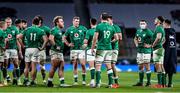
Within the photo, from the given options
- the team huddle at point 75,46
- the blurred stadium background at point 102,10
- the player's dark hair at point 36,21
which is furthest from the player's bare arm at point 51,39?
the blurred stadium background at point 102,10

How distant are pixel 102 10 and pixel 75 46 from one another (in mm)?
24297

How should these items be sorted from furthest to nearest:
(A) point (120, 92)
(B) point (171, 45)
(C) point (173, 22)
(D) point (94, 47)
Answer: (C) point (173, 22), (B) point (171, 45), (D) point (94, 47), (A) point (120, 92)

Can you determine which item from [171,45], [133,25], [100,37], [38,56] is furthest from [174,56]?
[133,25]

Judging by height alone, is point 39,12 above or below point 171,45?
above

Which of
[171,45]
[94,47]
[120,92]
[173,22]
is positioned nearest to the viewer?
[120,92]

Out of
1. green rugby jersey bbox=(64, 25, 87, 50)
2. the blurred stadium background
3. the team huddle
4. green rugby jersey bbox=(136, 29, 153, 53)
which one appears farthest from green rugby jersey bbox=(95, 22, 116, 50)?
the blurred stadium background

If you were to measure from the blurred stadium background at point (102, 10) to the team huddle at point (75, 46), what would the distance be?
22.5 m

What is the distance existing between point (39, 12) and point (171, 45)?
82.7 ft

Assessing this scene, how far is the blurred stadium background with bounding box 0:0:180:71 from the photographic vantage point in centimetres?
4547

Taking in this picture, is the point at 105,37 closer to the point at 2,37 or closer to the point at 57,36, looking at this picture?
the point at 57,36

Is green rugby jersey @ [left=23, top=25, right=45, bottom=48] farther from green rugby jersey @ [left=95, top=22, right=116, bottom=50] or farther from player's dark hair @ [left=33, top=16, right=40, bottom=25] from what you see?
green rugby jersey @ [left=95, top=22, right=116, bottom=50]

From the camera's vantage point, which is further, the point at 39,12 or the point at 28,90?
the point at 39,12
